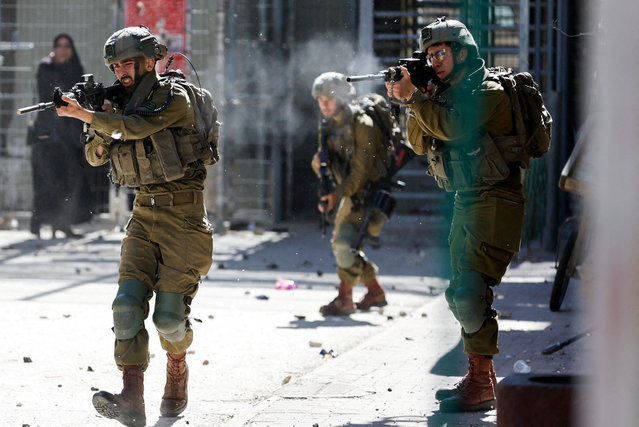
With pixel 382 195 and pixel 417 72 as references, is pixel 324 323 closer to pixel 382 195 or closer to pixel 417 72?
pixel 382 195

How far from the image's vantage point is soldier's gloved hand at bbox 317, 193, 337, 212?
9.45 m

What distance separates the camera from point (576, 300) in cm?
993

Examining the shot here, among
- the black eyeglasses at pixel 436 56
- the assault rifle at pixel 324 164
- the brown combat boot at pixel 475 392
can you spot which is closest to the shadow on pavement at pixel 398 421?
the brown combat boot at pixel 475 392

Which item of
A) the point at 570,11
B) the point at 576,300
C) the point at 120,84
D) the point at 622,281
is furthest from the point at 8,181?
the point at 622,281

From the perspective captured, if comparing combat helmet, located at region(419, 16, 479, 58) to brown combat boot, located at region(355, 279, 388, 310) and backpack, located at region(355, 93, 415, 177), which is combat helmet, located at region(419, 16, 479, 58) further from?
brown combat boot, located at region(355, 279, 388, 310)

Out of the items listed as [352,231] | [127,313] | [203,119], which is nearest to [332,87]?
[352,231]

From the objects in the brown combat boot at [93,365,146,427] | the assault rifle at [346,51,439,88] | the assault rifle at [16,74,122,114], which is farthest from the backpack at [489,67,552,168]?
the brown combat boot at [93,365,146,427]

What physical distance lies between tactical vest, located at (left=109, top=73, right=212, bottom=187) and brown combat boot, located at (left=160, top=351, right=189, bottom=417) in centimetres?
89

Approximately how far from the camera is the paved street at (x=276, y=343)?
592cm

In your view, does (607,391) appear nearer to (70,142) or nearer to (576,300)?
(576,300)

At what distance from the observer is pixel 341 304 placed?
942 centimetres

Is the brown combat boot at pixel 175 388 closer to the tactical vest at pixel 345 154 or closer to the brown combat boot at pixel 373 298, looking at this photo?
the tactical vest at pixel 345 154

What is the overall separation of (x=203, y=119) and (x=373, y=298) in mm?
4114

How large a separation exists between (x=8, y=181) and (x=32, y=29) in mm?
2251
